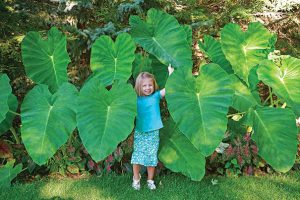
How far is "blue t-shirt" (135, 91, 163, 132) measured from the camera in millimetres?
2930

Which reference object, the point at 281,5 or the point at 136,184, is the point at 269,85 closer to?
the point at 136,184

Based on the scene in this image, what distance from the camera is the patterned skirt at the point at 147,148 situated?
2.97 metres

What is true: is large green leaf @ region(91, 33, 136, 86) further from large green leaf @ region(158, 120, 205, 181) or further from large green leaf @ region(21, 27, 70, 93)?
large green leaf @ region(158, 120, 205, 181)

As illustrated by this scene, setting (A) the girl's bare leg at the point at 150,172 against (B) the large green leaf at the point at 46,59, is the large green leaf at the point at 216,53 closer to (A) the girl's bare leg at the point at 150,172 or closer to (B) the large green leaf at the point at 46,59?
(A) the girl's bare leg at the point at 150,172

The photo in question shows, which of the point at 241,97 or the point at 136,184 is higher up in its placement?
the point at 241,97

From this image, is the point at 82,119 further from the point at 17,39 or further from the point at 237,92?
the point at 17,39

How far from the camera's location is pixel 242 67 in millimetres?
3182

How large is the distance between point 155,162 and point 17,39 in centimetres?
182

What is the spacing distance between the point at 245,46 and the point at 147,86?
0.90 metres

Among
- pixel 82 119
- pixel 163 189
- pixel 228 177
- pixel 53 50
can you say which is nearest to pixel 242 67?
pixel 228 177

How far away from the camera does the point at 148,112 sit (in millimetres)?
2939

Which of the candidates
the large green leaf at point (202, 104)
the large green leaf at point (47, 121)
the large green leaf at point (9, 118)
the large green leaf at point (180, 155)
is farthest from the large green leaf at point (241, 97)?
the large green leaf at point (9, 118)

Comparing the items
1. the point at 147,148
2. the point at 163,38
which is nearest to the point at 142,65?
the point at 163,38

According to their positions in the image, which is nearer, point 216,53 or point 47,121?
point 47,121
